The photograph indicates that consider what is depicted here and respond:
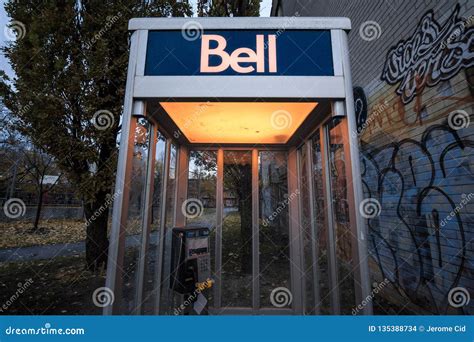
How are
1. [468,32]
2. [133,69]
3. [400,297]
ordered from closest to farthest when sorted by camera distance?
1. [133,69]
2. [468,32]
3. [400,297]

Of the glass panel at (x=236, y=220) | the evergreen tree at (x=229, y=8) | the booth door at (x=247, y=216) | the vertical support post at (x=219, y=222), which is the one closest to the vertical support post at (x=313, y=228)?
the booth door at (x=247, y=216)

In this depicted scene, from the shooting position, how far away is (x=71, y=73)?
15.7 feet

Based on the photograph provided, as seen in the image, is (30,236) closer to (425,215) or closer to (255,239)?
(255,239)

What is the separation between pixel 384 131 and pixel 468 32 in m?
1.64

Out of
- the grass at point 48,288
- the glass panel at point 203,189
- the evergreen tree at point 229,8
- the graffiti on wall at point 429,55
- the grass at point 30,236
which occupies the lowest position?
the grass at point 48,288

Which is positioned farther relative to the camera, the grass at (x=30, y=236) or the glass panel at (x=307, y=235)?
the grass at (x=30, y=236)

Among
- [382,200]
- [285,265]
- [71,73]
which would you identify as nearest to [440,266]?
[382,200]

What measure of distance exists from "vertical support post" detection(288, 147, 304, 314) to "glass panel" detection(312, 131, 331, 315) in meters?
0.45

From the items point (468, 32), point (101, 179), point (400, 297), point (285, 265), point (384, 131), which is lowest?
point (400, 297)

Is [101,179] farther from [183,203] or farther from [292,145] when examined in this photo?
[292,145]

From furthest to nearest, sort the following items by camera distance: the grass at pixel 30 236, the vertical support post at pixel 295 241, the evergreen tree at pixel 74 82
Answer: the grass at pixel 30 236 < the evergreen tree at pixel 74 82 < the vertical support post at pixel 295 241

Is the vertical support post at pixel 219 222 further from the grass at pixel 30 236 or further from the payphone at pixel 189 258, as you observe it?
the grass at pixel 30 236

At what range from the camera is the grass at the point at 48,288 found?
3860mm

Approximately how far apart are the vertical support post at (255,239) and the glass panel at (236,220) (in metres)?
0.12
